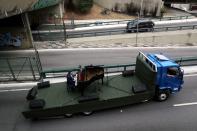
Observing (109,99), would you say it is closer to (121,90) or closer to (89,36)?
(121,90)

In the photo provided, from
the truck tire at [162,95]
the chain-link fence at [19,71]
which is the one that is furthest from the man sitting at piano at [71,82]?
the chain-link fence at [19,71]

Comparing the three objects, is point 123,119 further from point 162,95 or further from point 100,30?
point 100,30

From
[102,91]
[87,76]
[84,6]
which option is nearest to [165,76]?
[102,91]

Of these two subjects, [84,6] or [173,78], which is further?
[84,6]

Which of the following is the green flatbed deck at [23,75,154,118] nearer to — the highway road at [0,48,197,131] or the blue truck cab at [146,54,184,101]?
the highway road at [0,48,197,131]

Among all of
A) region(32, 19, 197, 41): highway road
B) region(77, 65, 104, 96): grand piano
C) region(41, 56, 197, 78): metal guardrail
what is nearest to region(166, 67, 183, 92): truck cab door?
region(77, 65, 104, 96): grand piano

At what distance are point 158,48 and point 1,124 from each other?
21.2 metres

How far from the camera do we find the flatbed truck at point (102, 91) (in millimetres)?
12484

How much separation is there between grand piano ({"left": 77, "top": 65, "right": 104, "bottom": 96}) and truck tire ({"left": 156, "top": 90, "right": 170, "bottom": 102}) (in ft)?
13.0

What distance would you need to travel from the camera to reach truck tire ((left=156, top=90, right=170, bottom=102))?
562 inches

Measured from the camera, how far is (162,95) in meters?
14.4

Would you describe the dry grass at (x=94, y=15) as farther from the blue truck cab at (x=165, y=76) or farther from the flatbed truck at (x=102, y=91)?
the blue truck cab at (x=165, y=76)

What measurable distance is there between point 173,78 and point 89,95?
Result: 5351 millimetres

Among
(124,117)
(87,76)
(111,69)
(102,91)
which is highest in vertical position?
(87,76)
